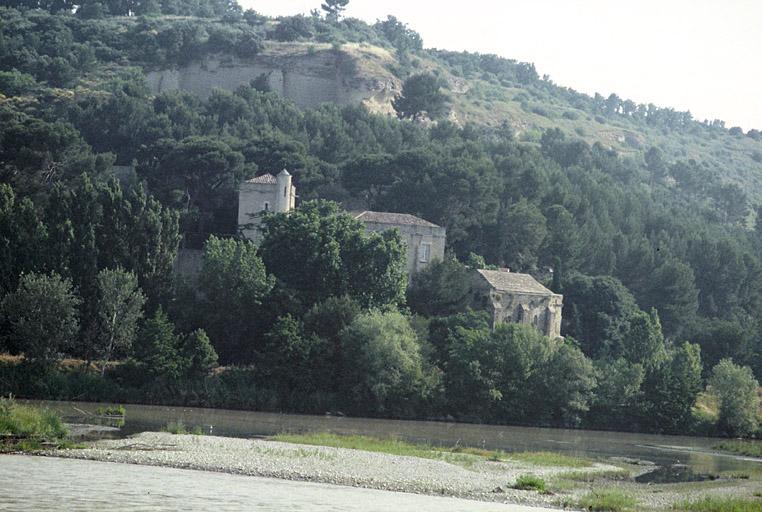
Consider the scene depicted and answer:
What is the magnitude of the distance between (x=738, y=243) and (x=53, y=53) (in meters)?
53.0

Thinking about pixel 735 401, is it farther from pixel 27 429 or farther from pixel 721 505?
pixel 27 429

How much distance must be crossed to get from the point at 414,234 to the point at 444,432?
19439mm

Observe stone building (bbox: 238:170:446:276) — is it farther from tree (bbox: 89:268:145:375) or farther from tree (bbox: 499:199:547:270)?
tree (bbox: 89:268:145:375)

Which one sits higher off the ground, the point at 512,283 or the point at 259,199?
the point at 259,199

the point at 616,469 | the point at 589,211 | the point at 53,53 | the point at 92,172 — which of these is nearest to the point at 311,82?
the point at 53,53

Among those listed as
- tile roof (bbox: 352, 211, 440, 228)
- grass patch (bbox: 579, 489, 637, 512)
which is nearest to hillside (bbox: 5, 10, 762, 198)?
tile roof (bbox: 352, 211, 440, 228)

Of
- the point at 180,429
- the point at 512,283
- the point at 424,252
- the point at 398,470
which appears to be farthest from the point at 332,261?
the point at 398,470

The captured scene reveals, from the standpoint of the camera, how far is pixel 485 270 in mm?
66312

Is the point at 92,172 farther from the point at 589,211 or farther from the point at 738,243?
the point at 738,243

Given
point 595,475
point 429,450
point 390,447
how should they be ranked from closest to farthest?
point 595,475, point 390,447, point 429,450

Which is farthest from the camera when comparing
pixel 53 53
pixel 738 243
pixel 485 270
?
pixel 53 53

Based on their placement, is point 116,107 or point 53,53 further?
point 53,53

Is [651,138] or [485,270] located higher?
[651,138]

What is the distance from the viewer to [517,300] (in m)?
64.4
